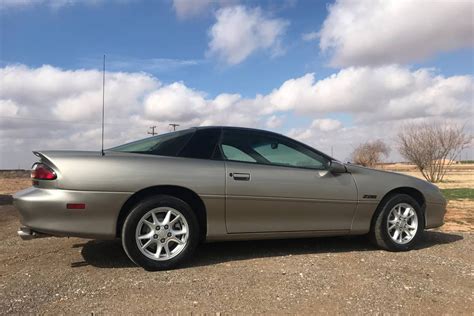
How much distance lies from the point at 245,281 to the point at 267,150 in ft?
5.08

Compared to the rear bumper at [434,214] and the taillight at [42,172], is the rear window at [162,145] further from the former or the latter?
the rear bumper at [434,214]

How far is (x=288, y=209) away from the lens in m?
4.30

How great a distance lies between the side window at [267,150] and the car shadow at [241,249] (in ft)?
3.30

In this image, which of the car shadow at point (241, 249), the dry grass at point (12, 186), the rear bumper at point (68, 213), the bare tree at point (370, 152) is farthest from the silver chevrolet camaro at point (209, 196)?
the bare tree at point (370, 152)

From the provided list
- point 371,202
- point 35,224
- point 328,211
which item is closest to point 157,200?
point 35,224

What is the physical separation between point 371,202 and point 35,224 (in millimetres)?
3569

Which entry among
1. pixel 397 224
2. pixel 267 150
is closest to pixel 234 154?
pixel 267 150

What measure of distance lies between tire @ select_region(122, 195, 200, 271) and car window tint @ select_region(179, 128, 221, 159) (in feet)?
1.75

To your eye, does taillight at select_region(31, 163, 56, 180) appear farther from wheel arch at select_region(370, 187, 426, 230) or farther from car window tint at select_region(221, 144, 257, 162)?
wheel arch at select_region(370, 187, 426, 230)

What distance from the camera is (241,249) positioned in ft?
15.4

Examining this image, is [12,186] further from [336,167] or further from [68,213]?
[336,167]

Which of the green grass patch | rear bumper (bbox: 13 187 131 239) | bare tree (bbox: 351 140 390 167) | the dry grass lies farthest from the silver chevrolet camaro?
bare tree (bbox: 351 140 390 167)

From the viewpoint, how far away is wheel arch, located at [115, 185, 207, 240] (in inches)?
150

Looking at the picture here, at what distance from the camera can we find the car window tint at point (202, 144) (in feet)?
13.6
